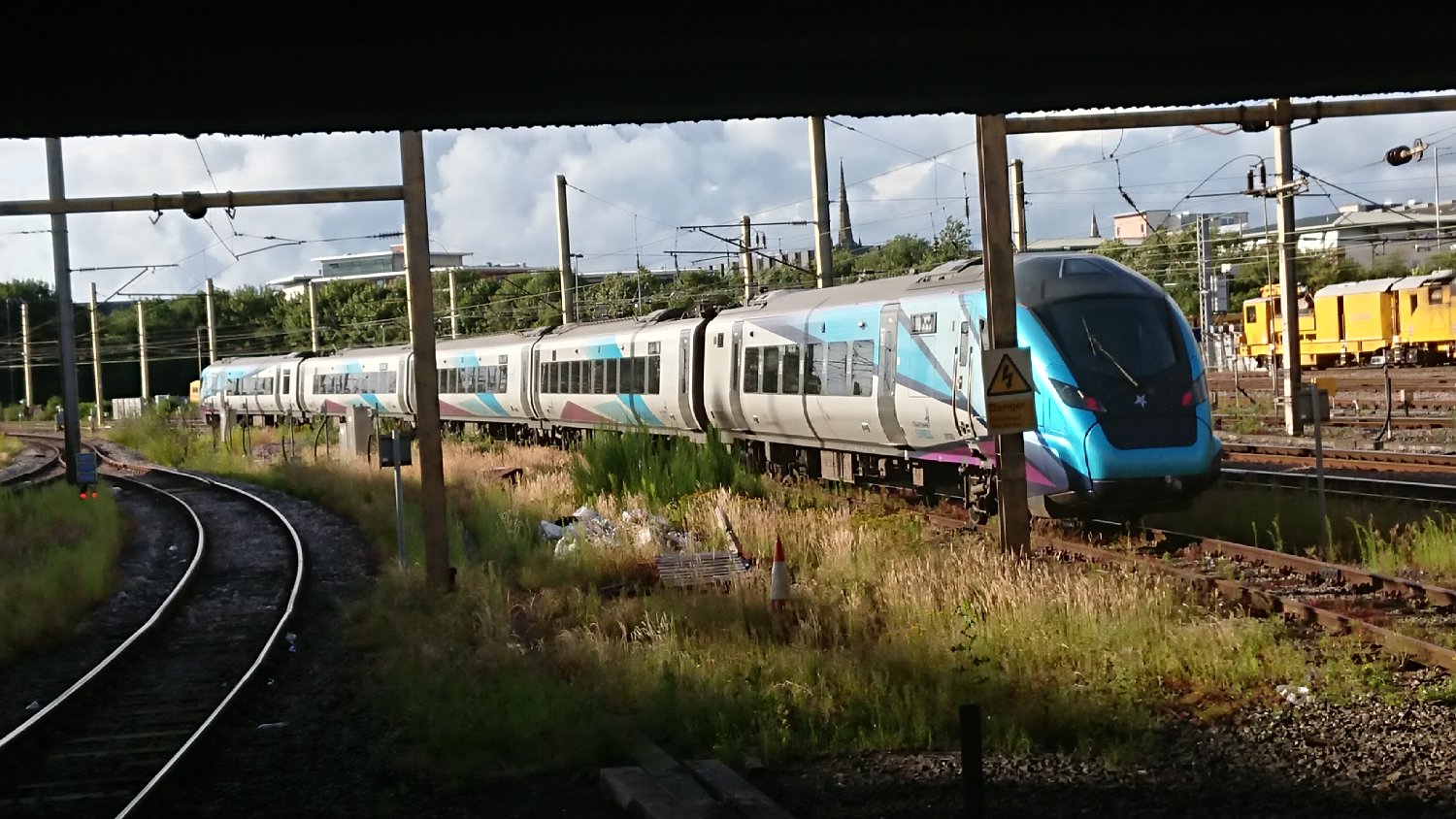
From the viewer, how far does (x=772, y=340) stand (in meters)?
20.1

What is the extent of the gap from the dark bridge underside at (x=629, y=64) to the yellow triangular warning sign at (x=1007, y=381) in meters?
5.56

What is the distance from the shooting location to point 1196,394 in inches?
554

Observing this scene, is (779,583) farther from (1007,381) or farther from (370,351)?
(370,351)

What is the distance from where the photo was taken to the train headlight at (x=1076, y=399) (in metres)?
13.6

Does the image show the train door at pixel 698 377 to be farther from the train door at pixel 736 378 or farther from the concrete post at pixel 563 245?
the concrete post at pixel 563 245

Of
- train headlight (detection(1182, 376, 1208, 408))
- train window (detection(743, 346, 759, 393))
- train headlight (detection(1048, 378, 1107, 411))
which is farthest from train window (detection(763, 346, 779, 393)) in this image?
train headlight (detection(1182, 376, 1208, 408))

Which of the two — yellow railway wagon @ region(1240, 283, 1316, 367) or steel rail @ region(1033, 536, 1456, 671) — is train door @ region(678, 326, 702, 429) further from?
yellow railway wagon @ region(1240, 283, 1316, 367)

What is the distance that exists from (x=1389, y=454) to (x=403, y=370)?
1004 inches

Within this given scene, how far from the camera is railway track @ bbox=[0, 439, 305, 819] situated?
8.97 metres

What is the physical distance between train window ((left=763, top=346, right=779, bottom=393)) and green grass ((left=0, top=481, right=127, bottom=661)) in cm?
875

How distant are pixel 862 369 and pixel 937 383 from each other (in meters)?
1.99

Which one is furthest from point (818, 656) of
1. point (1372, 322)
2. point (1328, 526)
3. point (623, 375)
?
point (1372, 322)

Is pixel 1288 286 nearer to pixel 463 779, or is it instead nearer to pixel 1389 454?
pixel 1389 454

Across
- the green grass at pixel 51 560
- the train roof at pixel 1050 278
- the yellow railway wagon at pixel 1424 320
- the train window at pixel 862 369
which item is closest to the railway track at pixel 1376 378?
the yellow railway wagon at pixel 1424 320
